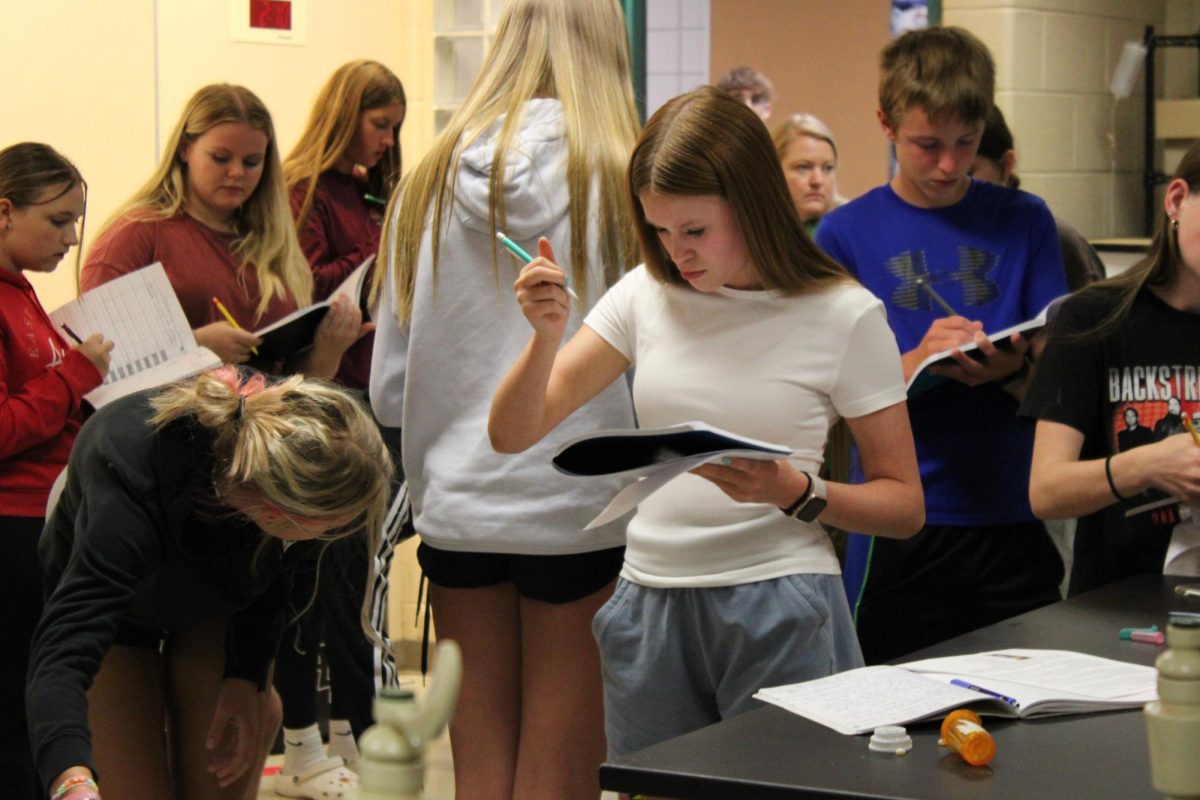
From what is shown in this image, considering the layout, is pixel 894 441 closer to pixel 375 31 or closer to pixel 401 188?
pixel 401 188

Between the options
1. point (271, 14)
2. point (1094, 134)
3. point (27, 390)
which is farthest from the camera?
point (1094, 134)

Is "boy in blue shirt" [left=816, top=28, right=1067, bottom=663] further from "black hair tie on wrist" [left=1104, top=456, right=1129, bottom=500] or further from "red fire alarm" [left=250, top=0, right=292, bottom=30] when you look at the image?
"red fire alarm" [left=250, top=0, right=292, bottom=30]

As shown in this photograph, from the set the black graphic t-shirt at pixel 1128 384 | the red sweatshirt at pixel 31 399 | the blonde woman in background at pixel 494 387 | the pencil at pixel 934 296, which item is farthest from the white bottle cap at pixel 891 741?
the red sweatshirt at pixel 31 399

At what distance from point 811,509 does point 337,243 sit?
215 centimetres

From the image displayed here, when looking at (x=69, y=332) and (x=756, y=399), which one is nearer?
(x=756, y=399)

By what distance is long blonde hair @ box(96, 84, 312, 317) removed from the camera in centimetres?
332

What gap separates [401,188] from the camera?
2246mm

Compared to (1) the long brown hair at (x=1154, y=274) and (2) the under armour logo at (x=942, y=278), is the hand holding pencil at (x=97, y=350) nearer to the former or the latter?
(2) the under armour logo at (x=942, y=278)

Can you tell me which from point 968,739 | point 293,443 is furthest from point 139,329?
point 968,739

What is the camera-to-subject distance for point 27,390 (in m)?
2.79

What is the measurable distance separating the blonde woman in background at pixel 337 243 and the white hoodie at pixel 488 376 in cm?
133

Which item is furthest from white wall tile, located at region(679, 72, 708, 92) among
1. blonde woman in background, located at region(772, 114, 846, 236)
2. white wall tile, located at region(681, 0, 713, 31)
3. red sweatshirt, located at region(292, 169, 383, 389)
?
red sweatshirt, located at region(292, 169, 383, 389)

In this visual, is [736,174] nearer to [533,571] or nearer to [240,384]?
[533,571]

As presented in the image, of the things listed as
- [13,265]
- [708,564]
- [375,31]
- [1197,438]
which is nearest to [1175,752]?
[708,564]
